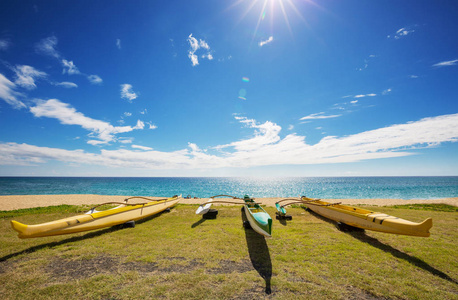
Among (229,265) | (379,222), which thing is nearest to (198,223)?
(229,265)

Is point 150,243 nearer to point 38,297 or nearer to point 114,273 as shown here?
point 114,273

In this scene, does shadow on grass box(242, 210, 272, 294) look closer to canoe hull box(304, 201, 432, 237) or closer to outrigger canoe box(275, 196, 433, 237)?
outrigger canoe box(275, 196, 433, 237)

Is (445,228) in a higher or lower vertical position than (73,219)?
lower

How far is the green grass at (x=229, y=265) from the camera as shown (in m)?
4.81

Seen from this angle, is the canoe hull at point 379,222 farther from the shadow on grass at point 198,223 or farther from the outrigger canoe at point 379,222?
the shadow on grass at point 198,223

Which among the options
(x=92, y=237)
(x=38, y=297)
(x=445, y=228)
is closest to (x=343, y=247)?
(x=445, y=228)

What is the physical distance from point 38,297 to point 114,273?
175cm

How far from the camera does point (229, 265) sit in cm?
622

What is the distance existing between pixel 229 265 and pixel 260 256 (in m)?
1.46

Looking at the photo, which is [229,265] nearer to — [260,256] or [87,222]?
[260,256]

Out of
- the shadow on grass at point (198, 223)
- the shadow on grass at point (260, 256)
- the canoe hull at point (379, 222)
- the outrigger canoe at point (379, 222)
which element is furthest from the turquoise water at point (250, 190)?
the shadow on grass at point (260, 256)

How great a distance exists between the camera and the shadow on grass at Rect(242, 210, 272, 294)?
5.59m

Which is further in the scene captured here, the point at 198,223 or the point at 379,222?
the point at 198,223

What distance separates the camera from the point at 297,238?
8789mm
